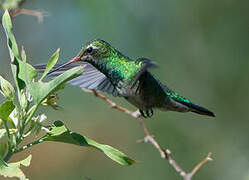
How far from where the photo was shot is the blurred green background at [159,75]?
5.86 m

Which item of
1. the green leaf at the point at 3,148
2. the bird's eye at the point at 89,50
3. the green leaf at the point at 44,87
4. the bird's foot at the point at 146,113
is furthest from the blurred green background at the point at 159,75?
the green leaf at the point at 44,87

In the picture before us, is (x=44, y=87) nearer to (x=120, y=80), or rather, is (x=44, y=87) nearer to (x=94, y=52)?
(x=94, y=52)

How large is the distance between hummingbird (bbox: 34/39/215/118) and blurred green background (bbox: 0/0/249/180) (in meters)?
2.89

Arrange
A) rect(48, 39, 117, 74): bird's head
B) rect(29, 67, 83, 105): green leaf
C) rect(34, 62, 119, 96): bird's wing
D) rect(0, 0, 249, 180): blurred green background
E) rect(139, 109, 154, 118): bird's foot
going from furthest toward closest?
1. rect(0, 0, 249, 180): blurred green background
2. rect(139, 109, 154, 118): bird's foot
3. rect(34, 62, 119, 96): bird's wing
4. rect(48, 39, 117, 74): bird's head
5. rect(29, 67, 83, 105): green leaf

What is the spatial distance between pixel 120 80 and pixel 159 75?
3.72m

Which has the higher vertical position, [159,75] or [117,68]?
[117,68]

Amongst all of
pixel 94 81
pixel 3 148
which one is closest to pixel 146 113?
pixel 94 81

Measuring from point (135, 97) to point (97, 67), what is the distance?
0.29 meters

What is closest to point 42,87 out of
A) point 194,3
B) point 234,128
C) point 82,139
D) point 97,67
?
point 82,139

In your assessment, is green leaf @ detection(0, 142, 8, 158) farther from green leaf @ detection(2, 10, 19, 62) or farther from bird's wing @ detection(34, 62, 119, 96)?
bird's wing @ detection(34, 62, 119, 96)

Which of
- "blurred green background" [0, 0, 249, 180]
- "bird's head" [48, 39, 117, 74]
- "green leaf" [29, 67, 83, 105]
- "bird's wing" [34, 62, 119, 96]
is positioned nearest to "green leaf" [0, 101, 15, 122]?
"green leaf" [29, 67, 83, 105]

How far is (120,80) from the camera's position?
8.93ft

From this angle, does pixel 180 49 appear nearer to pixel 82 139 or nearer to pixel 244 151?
pixel 244 151

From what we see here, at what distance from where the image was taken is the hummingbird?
2590mm
